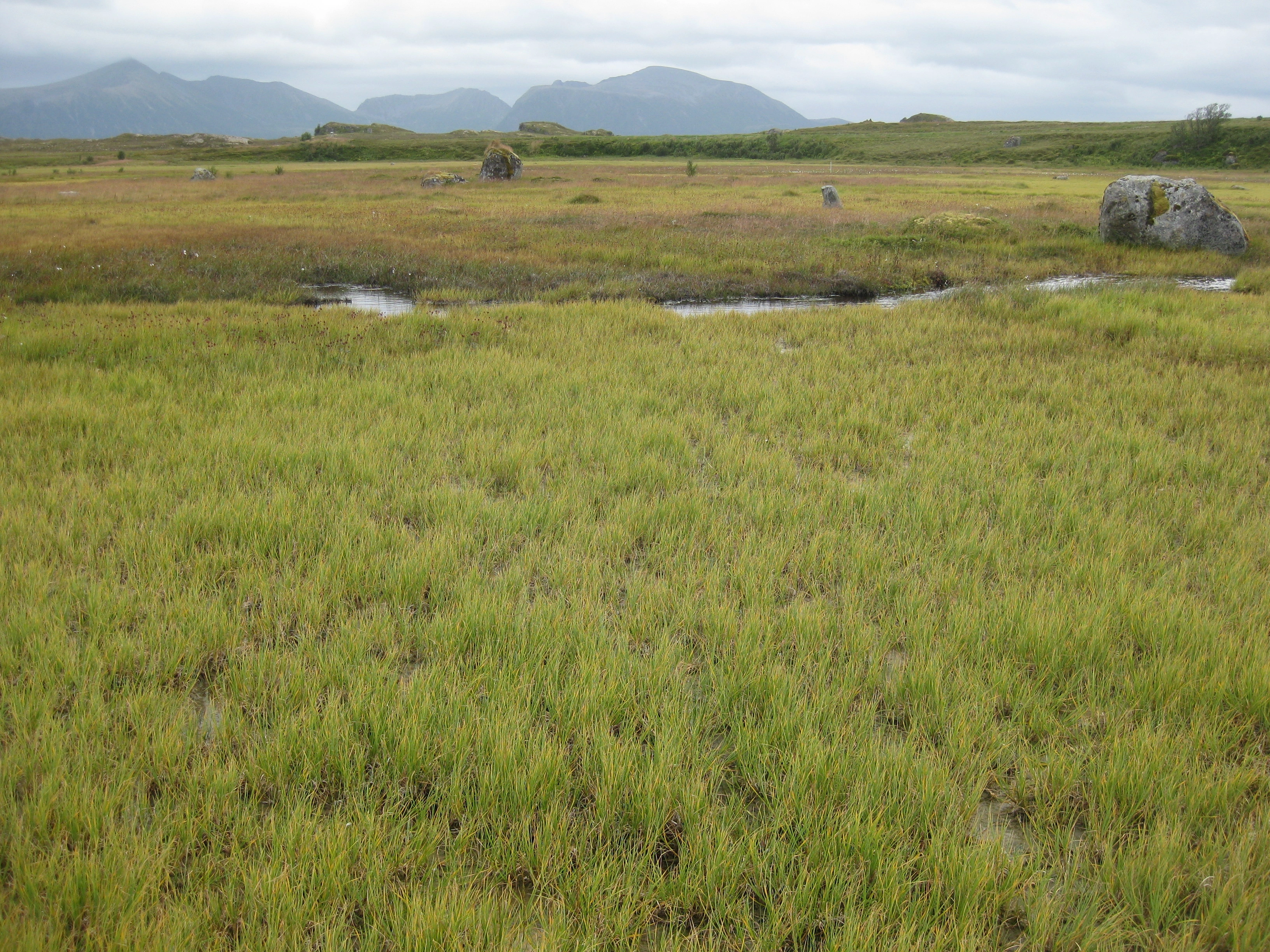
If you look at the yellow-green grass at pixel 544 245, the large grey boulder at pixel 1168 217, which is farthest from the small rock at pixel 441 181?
the large grey boulder at pixel 1168 217

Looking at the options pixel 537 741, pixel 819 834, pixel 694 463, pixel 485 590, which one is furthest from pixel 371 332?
pixel 819 834

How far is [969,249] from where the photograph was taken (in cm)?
1875

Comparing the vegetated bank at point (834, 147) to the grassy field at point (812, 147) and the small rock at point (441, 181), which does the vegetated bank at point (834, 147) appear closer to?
the grassy field at point (812, 147)

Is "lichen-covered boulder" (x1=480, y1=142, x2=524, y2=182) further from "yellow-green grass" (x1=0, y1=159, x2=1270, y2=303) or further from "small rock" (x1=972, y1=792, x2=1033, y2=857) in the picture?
"small rock" (x1=972, y1=792, x2=1033, y2=857)

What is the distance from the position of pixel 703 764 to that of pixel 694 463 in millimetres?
3444

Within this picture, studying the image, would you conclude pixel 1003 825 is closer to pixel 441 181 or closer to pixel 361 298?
pixel 361 298

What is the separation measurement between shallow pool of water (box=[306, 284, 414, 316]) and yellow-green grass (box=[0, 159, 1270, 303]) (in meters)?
0.34

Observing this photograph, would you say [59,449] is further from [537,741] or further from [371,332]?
[537,741]

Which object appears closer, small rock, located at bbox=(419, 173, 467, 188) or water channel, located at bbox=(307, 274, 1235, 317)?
water channel, located at bbox=(307, 274, 1235, 317)

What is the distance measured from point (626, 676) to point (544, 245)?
1698 cm

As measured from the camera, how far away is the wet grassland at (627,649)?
2229 mm

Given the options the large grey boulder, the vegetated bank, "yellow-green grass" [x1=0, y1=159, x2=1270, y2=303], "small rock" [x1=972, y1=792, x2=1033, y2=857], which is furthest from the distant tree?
"small rock" [x1=972, y1=792, x2=1033, y2=857]

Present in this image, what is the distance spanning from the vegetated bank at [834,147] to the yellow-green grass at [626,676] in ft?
242

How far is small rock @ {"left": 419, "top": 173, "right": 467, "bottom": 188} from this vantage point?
129 feet
